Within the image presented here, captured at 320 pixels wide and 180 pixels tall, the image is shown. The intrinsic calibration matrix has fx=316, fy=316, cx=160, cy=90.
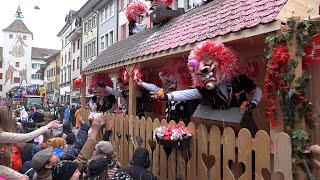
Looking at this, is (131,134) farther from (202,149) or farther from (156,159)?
(202,149)

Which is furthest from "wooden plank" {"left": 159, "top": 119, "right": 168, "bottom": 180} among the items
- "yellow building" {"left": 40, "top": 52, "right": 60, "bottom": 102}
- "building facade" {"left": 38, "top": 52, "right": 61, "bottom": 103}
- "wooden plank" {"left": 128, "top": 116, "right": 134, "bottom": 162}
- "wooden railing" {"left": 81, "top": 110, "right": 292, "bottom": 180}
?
"yellow building" {"left": 40, "top": 52, "right": 60, "bottom": 102}

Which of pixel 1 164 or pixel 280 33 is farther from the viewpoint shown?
pixel 1 164

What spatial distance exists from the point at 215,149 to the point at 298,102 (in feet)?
3.89

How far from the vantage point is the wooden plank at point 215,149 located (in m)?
3.86

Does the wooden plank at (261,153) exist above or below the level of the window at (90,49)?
below

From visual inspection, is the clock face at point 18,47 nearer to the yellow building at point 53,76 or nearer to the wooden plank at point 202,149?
the yellow building at point 53,76

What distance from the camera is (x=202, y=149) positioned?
4.14 metres

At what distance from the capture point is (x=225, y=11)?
4863 mm

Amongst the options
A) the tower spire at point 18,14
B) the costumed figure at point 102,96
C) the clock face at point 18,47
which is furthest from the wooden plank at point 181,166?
the tower spire at point 18,14

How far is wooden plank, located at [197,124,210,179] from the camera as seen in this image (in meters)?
4.09

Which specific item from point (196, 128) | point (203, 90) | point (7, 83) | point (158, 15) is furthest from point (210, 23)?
point (7, 83)

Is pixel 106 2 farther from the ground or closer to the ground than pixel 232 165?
farther from the ground

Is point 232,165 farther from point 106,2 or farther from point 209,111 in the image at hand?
point 106,2

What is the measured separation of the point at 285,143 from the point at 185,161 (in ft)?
5.75
